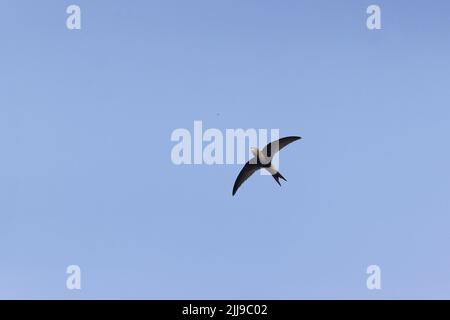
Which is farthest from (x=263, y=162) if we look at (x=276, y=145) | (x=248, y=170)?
(x=276, y=145)

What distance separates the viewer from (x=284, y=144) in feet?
13.8

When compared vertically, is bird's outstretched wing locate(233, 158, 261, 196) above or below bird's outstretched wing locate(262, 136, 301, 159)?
below

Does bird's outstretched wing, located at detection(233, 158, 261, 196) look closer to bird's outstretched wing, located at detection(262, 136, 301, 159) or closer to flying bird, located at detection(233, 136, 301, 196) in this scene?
flying bird, located at detection(233, 136, 301, 196)

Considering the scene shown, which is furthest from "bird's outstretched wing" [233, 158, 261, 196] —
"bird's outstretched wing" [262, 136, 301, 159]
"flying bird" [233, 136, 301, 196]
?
"bird's outstretched wing" [262, 136, 301, 159]

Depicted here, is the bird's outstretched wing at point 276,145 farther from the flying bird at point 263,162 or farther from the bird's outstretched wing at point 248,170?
the bird's outstretched wing at point 248,170

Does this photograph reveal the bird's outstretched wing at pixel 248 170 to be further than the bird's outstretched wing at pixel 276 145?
Yes

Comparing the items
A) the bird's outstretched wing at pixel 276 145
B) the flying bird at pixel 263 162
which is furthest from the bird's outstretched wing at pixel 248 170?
the bird's outstretched wing at pixel 276 145

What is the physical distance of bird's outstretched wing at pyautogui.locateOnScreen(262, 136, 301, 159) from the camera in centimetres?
415

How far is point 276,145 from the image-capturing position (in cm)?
425

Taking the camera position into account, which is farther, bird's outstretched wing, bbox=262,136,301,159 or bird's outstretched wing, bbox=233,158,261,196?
bird's outstretched wing, bbox=233,158,261,196

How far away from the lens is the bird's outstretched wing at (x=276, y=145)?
13.6 feet
